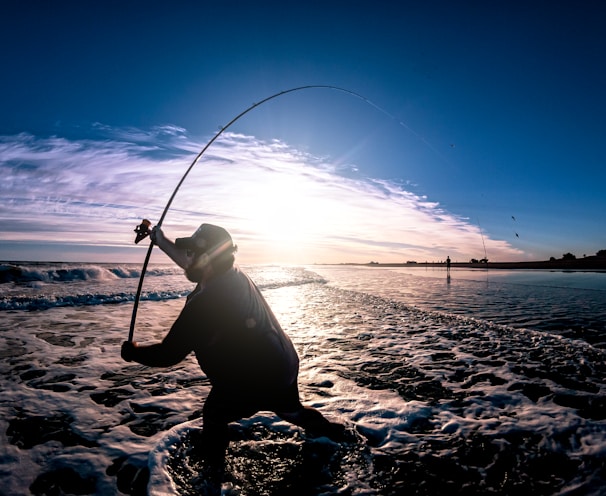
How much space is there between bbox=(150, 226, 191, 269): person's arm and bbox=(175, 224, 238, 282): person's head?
0.05 metres

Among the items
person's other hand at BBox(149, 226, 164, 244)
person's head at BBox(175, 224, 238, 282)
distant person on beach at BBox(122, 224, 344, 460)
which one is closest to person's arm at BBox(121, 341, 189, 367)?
distant person on beach at BBox(122, 224, 344, 460)

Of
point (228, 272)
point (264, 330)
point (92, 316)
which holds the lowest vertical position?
point (92, 316)

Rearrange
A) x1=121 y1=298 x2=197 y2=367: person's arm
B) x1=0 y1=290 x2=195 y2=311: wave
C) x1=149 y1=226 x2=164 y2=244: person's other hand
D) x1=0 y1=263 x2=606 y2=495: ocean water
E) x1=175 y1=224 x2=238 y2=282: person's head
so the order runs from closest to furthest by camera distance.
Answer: x1=121 y1=298 x2=197 y2=367: person's arm
x1=175 y1=224 x2=238 y2=282: person's head
x1=0 y1=263 x2=606 y2=495: ocean water
x1=149 y1=226 x2=164 y2=244: person's other hand
x1=0 y1=290 x2=195 y2=311: wave

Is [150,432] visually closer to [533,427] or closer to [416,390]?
[416,390]

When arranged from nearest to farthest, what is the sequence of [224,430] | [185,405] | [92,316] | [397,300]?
[224,430], [185,405], [92,316], [397,300]

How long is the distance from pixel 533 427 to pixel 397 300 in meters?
10.1

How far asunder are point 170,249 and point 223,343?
36.4 inches

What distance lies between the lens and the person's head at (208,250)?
7.82ft

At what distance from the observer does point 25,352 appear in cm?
592

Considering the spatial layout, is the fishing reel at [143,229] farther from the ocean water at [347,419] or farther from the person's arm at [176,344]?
the ocean water at [347,419]

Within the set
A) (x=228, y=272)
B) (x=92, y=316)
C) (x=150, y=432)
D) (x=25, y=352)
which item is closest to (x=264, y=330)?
(x=228, y=272)

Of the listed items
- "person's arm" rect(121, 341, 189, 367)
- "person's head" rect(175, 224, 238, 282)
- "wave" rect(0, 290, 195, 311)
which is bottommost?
"wave" rect(0, 290, 195, 311)

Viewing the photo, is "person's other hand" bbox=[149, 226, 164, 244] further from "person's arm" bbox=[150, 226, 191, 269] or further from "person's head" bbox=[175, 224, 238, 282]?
"person's head" bbox=[175, 224, 238, 282]

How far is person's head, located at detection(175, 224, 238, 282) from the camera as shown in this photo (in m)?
2.38
